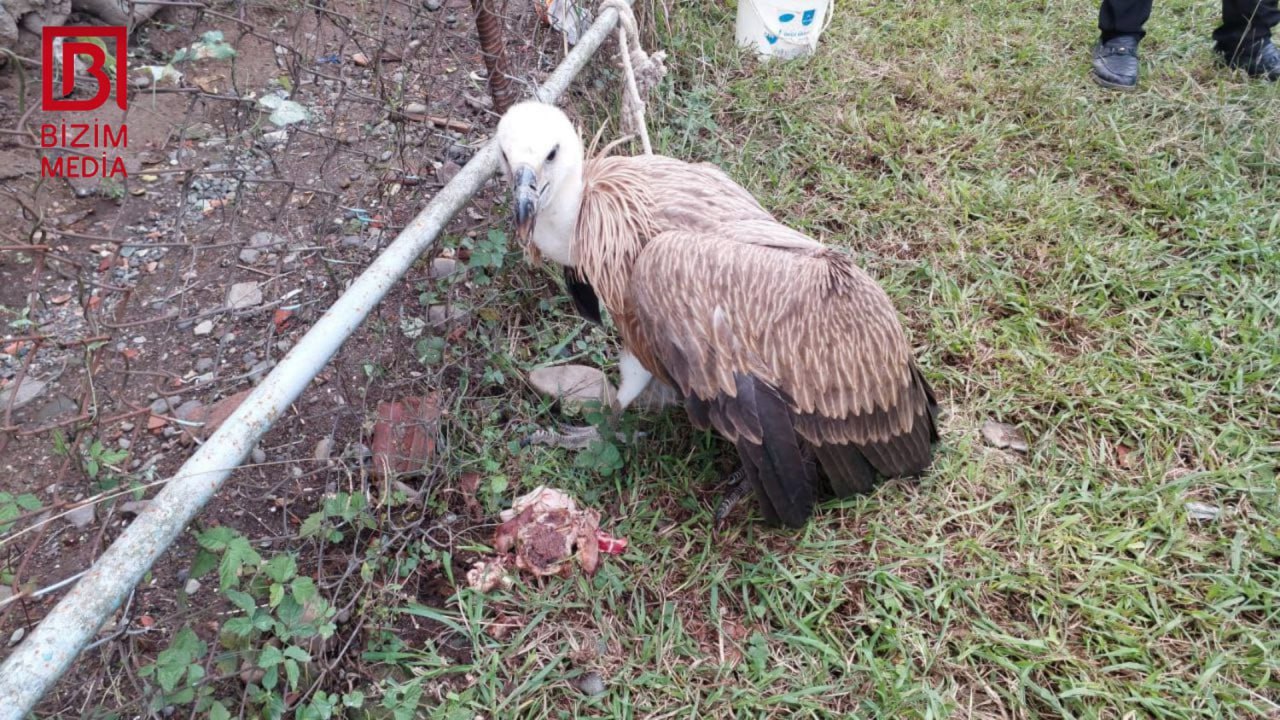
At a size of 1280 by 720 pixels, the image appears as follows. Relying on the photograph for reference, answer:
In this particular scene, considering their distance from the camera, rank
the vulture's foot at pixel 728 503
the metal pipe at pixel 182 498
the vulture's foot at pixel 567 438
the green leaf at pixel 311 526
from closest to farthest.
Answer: the metal pipe at pixel 182 498, the green leaf at pixel 311 526, the vulture's foot at pixel 728 503, the vulture's foot at pixel 567 438

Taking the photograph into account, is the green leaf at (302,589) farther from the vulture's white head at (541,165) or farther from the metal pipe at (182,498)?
the vulture's white head at (541,165)

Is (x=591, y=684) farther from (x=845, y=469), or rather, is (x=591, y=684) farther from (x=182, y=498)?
(x=182, y=498)

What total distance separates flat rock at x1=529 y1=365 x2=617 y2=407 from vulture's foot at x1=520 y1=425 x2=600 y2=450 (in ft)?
0.37

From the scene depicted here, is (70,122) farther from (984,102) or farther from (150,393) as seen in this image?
(984,102)

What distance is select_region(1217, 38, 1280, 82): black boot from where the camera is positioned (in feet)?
13.3

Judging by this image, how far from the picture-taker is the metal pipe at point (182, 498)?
3.33ft

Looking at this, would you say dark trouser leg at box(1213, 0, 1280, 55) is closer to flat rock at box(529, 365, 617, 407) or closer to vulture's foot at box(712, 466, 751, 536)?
vulture's foot at box(712, 466, 751, 536)

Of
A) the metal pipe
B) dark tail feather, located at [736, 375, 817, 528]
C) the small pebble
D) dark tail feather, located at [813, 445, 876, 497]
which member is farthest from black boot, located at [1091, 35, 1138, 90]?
the small pebble

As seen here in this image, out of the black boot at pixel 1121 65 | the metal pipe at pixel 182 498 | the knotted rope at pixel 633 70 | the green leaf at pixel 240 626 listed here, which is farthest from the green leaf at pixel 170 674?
the black boot at pixel 1121 65

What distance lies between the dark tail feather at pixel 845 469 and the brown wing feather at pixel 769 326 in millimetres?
39

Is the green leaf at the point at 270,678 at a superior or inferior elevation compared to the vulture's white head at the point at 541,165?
inferior

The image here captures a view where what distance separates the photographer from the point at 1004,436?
2.69 meters

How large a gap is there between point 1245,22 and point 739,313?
157 inches

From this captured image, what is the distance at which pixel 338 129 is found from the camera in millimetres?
3359
